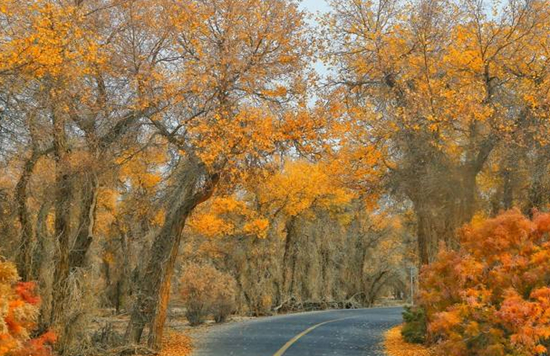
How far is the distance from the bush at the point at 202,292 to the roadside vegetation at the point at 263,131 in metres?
5.31

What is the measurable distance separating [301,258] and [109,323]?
24.7 meters

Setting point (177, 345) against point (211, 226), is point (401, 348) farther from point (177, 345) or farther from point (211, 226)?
point (211, 226)

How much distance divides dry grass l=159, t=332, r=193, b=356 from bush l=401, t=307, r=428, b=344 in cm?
617

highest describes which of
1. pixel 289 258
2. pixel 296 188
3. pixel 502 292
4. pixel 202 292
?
pixel 296 188

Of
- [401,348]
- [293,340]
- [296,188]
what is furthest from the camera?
[296,188]

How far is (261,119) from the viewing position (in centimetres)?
1338

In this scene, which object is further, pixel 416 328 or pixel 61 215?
pixel 416 328

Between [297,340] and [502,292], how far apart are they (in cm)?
810

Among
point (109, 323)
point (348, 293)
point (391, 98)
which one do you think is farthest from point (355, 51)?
point (348, 293)

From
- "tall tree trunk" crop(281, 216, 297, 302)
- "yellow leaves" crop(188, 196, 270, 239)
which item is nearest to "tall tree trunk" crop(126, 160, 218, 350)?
"yellow leaves" crop(188, 196, 270, 239)

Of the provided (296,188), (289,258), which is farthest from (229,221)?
(289,258)

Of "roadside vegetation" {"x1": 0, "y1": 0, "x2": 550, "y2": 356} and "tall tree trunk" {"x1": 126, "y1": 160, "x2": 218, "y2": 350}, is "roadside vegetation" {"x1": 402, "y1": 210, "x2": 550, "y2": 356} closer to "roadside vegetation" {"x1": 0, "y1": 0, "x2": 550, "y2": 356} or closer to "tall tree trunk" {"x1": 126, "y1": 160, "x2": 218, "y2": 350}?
"roadside vegetation" {"x1": 0, "y1": 0, "x2": 550, "y2": 356}

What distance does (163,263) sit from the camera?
15.1 metres

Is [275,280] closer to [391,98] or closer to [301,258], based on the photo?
[301,258]
